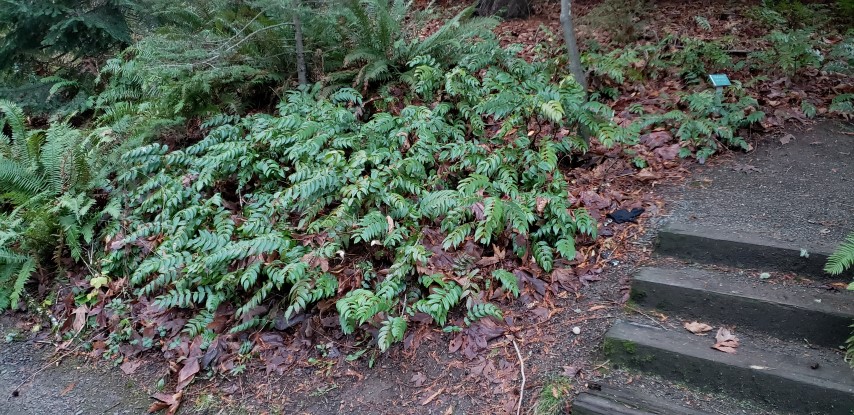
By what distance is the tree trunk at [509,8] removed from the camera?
28.9 feet

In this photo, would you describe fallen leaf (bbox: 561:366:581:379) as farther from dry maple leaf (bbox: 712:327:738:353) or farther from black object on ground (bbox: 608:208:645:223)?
black object on ground (bbox: 608:208:645:223)

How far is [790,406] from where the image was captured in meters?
2.89

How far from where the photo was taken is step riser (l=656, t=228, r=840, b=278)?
3.53 meters

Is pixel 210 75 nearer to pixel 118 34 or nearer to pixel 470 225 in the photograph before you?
pixel 118 34

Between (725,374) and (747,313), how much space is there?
0.50m

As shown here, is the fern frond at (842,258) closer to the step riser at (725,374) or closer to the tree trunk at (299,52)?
the step riser at (725,374)

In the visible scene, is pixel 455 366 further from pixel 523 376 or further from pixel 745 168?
pixel 745 168

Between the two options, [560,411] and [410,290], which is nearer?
[560,411]

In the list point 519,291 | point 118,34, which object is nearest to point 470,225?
point 519,291

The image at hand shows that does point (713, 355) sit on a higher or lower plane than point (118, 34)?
lower

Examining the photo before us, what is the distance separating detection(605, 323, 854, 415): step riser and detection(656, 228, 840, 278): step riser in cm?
81

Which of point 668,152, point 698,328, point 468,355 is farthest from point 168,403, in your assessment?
point 668,152

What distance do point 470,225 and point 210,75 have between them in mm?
3211

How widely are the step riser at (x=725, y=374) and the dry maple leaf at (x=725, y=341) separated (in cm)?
6
